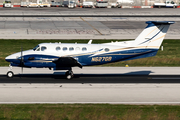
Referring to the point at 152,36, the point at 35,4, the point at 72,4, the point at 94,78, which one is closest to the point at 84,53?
the point at 94,78

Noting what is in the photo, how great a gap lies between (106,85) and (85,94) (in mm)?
3131

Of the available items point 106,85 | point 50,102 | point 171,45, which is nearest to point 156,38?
point 106,85

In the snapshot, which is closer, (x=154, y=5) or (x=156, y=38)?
(x=156, y=38)

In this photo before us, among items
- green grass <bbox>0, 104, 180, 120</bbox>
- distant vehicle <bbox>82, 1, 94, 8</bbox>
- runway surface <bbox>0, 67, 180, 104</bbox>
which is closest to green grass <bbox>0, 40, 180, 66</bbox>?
runway surface <bbox>0, 67, 180, 104</bbox>

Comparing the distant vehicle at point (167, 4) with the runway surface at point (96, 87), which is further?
the distant vehicle at point (167, 4)

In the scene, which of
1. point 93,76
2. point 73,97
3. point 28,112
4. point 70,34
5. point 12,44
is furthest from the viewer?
point 70,34

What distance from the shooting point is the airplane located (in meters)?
23.9

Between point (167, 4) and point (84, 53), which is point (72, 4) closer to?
point (167, 4)

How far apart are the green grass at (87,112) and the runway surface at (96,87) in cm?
123

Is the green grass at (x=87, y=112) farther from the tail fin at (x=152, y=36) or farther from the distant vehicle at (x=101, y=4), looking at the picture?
the distant vehicle at (x=101, y=4)

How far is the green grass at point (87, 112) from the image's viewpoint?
15203mm

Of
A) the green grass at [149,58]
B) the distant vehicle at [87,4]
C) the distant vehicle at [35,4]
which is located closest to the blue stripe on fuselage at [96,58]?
the green grass at [149,58]

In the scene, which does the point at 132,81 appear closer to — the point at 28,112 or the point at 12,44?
the point at 28,112

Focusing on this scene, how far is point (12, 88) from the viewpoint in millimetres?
21797
